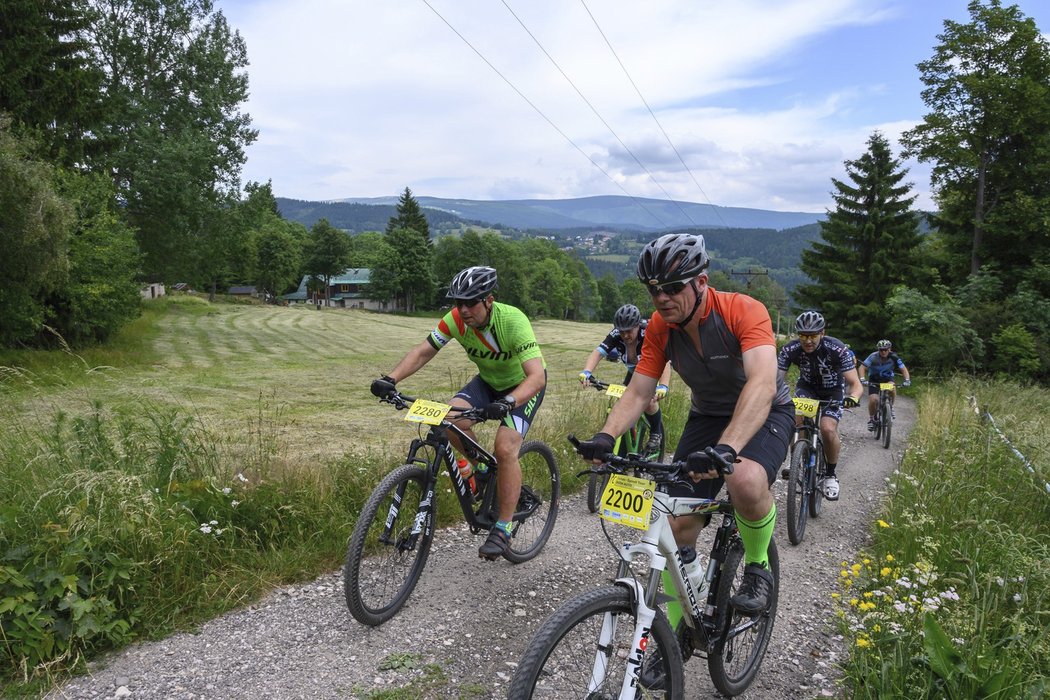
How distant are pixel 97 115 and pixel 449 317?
1086 inches

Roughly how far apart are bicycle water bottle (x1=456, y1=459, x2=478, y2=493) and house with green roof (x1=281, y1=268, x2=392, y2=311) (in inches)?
4253

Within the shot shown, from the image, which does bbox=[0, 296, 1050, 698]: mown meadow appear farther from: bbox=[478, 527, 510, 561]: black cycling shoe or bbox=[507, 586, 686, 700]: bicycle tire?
bbox=[507, 586, 686, 700]: bicycle tire

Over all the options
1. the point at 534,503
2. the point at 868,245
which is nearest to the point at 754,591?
the point at 534,503

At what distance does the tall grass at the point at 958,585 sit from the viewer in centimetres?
314

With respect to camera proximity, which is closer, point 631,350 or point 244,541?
point 244,541

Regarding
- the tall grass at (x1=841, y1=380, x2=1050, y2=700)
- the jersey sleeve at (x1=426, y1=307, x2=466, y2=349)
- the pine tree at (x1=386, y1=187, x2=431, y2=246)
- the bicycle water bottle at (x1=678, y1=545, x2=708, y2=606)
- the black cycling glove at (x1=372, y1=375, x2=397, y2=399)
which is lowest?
the tall grass at (x1=841, y1=380, x2=1050, y2=700)

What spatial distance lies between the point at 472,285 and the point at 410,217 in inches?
3998

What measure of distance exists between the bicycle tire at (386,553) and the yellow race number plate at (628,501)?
1.91 m

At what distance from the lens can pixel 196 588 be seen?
4.36 metres

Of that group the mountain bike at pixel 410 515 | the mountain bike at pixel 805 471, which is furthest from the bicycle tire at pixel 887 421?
the mountain bike at pixel 410 515

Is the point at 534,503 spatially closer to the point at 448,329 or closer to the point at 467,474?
the point at 467,474

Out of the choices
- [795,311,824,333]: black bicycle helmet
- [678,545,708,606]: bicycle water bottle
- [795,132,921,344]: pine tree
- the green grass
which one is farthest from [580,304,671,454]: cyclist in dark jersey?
[795,132,921,344]: pine tree

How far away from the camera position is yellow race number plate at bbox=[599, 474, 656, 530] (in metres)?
2.78

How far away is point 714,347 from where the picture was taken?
3564 mm
